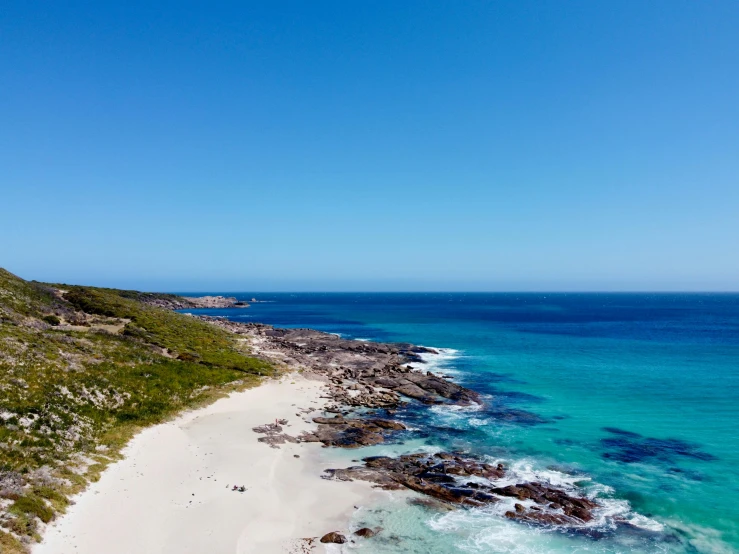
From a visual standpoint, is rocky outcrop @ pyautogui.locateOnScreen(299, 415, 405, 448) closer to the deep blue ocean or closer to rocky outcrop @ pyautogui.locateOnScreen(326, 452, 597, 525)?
the deep blue ocean

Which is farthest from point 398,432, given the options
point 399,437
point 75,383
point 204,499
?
point 75,383

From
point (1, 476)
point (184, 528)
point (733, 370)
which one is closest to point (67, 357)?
point (1, 476)

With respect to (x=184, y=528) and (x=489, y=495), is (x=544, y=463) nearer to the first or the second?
(x=489, y=495)

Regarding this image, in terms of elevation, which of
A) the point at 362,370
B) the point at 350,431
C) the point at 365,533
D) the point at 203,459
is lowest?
the point at 362,370

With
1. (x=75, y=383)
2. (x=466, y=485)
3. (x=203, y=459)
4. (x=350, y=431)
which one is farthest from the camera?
(x=350, y=431)

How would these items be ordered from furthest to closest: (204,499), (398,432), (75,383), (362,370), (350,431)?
(362,370), (398,432), (350,431), (75,383), (204,499)

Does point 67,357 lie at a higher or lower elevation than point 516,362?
higher

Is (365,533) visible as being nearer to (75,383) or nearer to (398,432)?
(398,432)
